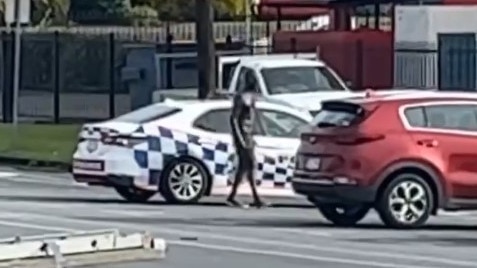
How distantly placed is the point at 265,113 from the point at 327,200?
4491 millimetres

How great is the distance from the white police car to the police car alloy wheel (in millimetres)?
3870

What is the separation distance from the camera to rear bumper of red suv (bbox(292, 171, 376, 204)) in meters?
21.1

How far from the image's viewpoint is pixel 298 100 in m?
30.8

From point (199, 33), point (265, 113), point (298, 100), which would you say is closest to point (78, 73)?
point (199, 33)

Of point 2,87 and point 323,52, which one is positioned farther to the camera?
point 2,87

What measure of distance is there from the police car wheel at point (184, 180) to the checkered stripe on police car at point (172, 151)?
92 mm

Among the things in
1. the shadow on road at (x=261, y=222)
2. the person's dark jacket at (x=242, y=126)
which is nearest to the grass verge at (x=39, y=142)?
the person's dark jacket at (x=242, y=126)

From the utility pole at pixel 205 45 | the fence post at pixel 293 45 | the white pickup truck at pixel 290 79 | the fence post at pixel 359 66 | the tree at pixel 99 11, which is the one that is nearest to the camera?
the white pickup truck at pixel 290 79

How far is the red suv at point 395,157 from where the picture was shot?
69.4ft

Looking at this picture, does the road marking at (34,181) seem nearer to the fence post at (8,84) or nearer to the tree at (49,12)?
the fence post at (8,84)

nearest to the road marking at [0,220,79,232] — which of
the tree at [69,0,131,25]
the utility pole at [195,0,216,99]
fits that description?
the utility pole at [195,0,216,99]

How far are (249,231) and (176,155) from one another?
14.5 feet

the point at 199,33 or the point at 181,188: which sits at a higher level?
the point at 199,33

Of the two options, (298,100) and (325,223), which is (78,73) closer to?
(298,100)
